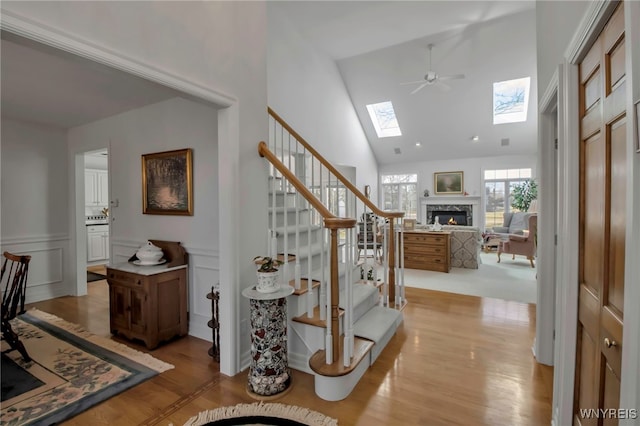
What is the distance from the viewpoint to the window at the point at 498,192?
28.7ft

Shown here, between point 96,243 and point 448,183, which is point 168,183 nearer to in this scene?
point 96,243

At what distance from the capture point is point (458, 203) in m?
9.29

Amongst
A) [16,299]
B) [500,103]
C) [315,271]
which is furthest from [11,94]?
[500,103]

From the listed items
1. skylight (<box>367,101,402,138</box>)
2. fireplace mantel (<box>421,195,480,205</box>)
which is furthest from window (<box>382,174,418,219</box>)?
skylight (<box>367,101,402,138</box>)

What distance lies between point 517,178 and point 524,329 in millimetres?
7055

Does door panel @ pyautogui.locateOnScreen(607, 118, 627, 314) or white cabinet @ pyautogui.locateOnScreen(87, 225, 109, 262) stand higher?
door panel @ pyautogui.locateOnScreen(607, 118, 627, 314)

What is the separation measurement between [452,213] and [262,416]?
8842 mm

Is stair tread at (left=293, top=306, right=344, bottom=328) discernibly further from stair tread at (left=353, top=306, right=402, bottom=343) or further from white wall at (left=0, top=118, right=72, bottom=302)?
white wall at (left=0, top=118, right=72, bottom=302)

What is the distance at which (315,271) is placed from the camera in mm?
2816

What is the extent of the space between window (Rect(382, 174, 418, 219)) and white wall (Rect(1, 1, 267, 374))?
26.7 ft

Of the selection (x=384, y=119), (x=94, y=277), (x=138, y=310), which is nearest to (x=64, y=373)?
(x=138, y=310)

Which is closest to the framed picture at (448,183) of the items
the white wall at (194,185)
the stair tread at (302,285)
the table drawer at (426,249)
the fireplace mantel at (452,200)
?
the fireplace mantel at (452,200)

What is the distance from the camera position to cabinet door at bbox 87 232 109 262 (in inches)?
241

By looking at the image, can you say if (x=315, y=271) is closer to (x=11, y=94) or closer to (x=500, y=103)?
(x=11, y=94)
